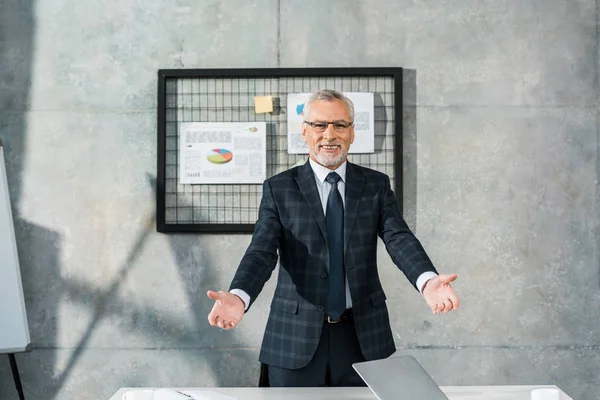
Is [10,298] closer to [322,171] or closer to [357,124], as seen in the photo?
[322,171]

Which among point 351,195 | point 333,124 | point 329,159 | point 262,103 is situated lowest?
point 351,195

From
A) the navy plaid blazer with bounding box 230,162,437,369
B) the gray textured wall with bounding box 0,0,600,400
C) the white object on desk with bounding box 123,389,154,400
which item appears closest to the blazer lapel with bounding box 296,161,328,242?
the navy plaid blazer with bounding box 230,162,437,369

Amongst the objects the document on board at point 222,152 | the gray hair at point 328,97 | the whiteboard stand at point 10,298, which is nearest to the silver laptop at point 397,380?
the gray hair at point 328,97

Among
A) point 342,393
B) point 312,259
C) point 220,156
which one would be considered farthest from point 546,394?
point 220,156

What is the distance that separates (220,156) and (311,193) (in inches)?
45.7

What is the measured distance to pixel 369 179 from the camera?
2154mm

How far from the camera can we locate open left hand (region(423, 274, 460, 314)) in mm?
1703

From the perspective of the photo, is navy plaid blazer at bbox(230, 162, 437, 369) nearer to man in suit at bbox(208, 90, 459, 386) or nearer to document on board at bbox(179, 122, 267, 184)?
man in suit at bbox(208, 90, 459, 386)

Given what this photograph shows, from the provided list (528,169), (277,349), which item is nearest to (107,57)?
(277,349)

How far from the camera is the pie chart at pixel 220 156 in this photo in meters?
3.13

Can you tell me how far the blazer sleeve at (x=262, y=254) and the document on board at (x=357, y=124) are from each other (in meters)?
0.99

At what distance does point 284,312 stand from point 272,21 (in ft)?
5.56

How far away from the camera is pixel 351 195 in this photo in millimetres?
2088

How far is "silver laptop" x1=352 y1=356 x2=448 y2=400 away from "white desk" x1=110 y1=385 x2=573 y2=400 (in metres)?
0.14
